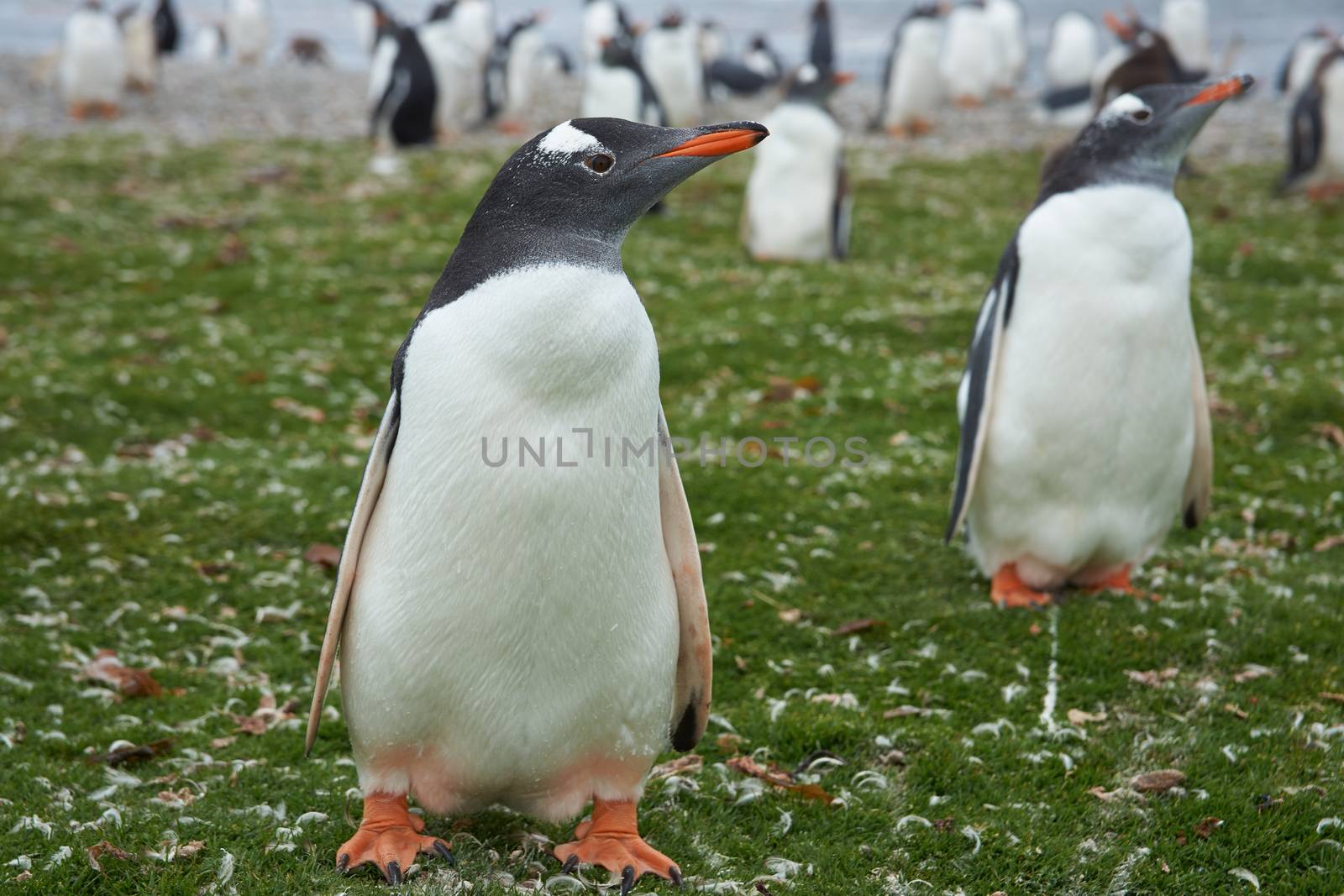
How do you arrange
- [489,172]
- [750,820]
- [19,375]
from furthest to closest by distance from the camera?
[489,172] < [19,375] < [750,820]

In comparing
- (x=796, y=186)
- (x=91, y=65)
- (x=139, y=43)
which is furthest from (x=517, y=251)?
(x=139, y=43)

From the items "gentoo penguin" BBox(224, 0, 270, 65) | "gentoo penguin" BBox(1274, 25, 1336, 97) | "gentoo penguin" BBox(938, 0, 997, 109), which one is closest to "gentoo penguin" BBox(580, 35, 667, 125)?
"gentoo penguin" BBox(938, 0, 997, 109)

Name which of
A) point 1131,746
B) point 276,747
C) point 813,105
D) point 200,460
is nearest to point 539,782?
point 276,747

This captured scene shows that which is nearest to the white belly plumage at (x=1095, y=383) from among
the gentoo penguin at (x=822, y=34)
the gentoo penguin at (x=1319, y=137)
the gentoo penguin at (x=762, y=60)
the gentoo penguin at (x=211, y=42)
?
the gentoo penguin at (x=1319, y=137)

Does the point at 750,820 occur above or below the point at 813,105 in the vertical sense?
below

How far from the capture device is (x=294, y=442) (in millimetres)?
7711

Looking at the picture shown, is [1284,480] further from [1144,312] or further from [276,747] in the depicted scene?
[276,747]

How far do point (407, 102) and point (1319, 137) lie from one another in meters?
11.6

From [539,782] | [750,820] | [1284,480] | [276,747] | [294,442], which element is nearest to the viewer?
[539,782]

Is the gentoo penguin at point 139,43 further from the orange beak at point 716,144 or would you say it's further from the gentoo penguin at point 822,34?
the orange beak at point 716,144

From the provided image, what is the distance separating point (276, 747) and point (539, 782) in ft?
4.29

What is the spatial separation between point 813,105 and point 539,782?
985cm

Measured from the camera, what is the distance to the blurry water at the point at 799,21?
42156 mm

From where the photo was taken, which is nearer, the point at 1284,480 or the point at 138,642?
the point at 138,642
